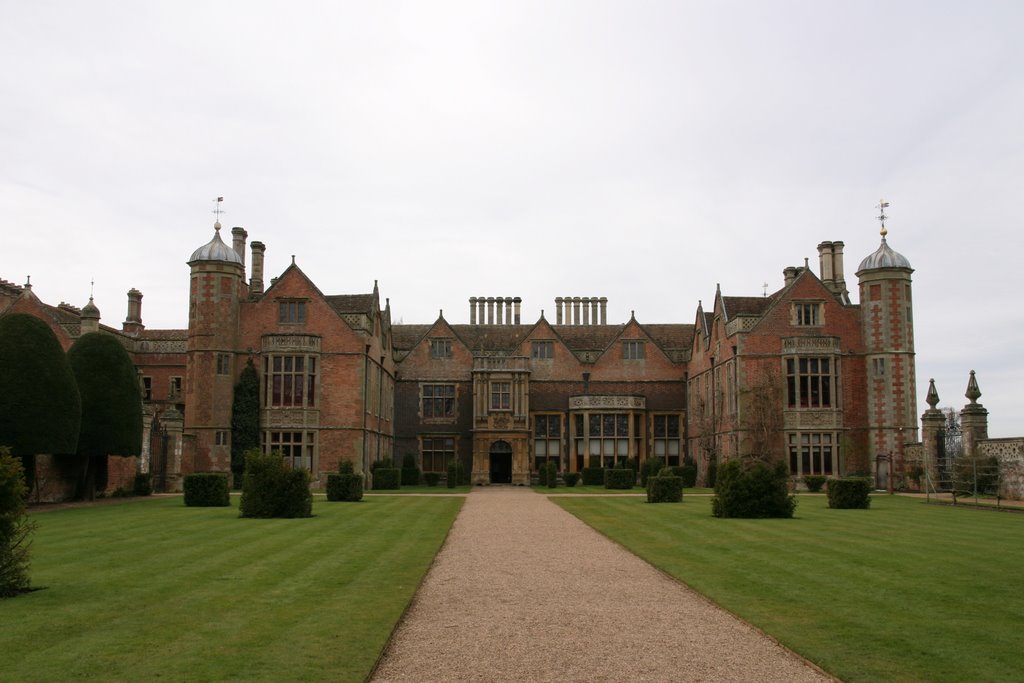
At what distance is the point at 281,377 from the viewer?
125 ft

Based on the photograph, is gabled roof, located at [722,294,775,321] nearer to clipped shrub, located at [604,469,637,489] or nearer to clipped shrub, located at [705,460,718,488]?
clipped shrub, located at [705,460,718,488]

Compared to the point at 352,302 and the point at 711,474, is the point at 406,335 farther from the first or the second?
the point at 711,474

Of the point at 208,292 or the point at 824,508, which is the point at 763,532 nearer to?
the point at 824,508

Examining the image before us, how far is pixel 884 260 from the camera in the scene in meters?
37.4

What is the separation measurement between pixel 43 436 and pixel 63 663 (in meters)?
19.2

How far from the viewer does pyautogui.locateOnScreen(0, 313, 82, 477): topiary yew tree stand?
2355 centimetres

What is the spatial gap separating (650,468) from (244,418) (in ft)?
62.8

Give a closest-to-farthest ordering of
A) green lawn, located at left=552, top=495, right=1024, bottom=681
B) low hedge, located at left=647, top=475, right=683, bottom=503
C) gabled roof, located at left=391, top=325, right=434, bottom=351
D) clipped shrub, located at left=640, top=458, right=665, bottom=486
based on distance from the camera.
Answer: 1. green lawn, located at left=552, top=495, right=1024, bottom=681
2. low hedge, located at left=647, top=475, right=683, bottom=503
3. clipped shrub, located at left=640, top=458, right=665, bottom=486
4. gabled roof, located at left=391, top=325, right=434, bottom=351

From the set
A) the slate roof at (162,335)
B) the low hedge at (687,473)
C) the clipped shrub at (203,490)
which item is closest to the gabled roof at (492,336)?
the low hedge at (687,473)

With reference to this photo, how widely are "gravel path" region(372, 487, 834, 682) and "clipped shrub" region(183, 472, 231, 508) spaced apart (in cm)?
1312

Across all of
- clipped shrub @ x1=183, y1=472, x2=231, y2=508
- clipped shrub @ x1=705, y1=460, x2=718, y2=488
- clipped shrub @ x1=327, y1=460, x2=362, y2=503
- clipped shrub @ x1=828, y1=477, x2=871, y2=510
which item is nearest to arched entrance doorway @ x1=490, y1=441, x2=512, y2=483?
clipped shrub @ x1=705, y1=460, x2=718, y2=488

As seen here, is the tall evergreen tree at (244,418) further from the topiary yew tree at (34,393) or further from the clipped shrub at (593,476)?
the clipped shrub at (593,476)

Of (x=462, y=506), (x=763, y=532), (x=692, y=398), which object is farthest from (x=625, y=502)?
(x=692, y=398)

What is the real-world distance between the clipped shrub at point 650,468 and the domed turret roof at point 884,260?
42.9 ft
